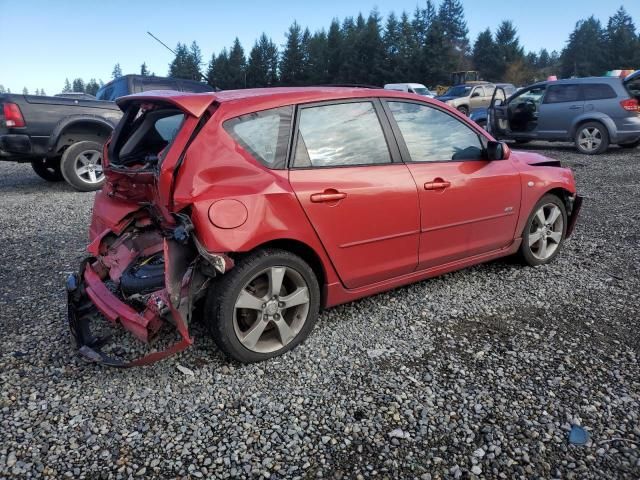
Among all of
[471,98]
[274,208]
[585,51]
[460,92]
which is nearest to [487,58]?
[585,51]

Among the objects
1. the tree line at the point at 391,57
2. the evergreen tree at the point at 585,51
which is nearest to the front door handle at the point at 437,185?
the tree line at the point at 391,57

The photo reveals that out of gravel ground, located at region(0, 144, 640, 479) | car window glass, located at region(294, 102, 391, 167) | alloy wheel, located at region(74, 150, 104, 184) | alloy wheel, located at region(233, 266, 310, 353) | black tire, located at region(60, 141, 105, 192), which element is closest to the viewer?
gravel ground, located at region(0, 144, 640, 479)

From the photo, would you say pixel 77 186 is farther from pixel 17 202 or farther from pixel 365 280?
pixel 365 280

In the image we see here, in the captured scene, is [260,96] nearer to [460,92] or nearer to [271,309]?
[271,309]

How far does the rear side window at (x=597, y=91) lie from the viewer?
10867mm

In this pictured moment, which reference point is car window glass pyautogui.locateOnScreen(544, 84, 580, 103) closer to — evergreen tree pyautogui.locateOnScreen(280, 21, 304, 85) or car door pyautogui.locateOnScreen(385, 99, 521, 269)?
car door pyautogui.locateOnScreen(385, 99, 521, 269)

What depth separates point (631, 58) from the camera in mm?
68562

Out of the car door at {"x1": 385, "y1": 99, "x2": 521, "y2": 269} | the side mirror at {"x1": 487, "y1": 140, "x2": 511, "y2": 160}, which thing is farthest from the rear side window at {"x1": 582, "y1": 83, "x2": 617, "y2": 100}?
the side mirror at {"x1": 487, "y1": 140, "x2": 511, "y2": 160}

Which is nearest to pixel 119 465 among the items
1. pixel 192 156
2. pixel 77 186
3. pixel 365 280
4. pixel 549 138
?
pixel 192 156

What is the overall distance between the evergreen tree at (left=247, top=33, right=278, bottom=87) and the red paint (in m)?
71.4

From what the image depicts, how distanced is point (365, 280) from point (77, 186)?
6475mm

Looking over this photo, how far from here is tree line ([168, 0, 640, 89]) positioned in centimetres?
6122

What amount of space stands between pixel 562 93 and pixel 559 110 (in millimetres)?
428

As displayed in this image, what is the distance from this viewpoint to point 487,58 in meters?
76.7
